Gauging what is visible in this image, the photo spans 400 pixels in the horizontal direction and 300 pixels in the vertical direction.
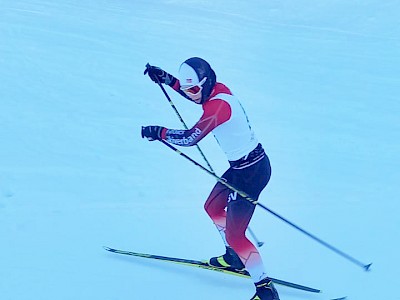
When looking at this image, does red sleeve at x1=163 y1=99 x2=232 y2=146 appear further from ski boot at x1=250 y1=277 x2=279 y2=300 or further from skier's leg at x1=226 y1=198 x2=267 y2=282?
ski boot at x1=250 y1=277 x2=279 y2=300


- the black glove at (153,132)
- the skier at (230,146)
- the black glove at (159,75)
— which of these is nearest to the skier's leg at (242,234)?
the skier at (230,146)

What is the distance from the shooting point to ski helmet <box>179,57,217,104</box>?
9.75 feet

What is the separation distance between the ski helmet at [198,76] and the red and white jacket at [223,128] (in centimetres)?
4

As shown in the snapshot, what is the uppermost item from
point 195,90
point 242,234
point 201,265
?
point 195,90

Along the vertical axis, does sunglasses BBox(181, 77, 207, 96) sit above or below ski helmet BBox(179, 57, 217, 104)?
below

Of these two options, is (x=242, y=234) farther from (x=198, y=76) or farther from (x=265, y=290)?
(x=198, y=76)

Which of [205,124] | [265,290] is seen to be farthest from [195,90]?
[265,290]

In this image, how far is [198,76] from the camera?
2969 mm

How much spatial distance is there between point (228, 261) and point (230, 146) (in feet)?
2.68

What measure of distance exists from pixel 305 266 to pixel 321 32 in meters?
7.11

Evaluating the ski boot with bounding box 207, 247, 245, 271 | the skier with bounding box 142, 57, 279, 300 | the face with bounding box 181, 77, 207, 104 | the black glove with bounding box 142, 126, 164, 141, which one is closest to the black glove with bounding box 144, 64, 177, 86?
the skier with bounding box 142, 57, 279, 300

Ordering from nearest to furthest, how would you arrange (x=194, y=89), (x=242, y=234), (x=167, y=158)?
(x=194, y=89) < (x=242, y=234) < (x=167, y=158)

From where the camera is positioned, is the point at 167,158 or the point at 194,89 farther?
the point at 167,158

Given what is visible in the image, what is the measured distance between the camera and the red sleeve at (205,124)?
9.53 ft
